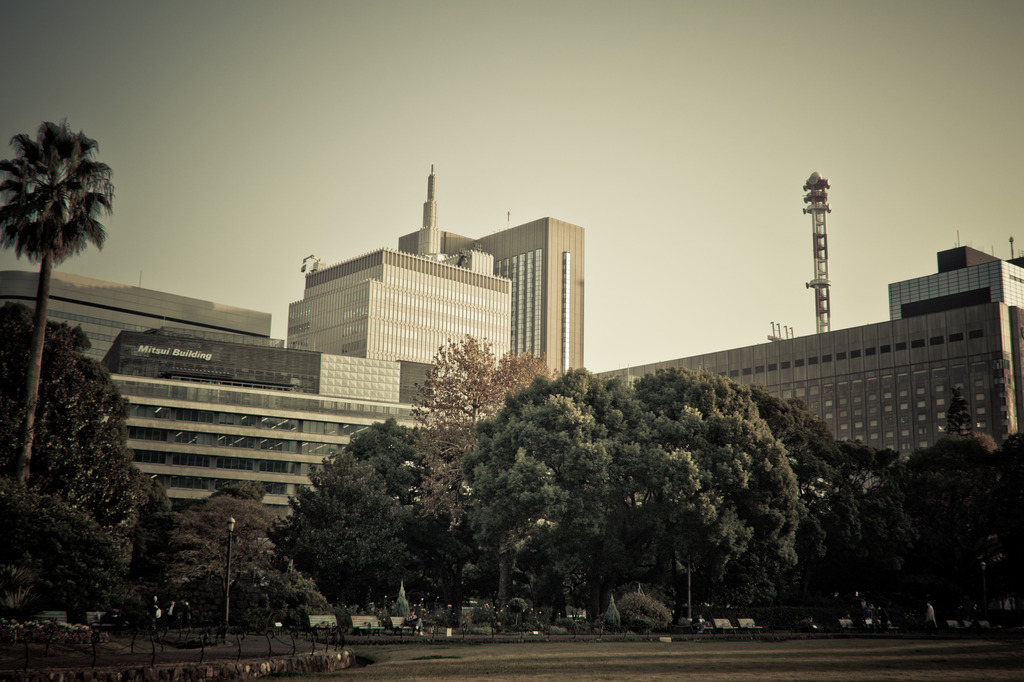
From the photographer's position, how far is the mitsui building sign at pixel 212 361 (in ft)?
377

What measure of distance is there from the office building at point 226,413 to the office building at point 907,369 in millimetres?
62018

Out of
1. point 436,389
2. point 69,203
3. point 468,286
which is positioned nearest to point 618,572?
point 436,389

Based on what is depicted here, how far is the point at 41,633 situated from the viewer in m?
25.7

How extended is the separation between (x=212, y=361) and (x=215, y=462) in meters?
18.1

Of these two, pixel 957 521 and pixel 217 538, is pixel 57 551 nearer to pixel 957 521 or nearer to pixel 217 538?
pixel 217 538

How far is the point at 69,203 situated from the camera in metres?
45.2

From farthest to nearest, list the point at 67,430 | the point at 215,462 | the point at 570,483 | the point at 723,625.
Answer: the point at 215,462 → the point at 570,483 → the point at 723,625 → the point at 67,430

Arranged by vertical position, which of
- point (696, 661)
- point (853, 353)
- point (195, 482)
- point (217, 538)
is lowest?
point (696, 661)

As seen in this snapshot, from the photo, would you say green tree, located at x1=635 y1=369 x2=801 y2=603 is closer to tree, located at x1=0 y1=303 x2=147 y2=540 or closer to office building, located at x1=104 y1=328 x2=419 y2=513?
tree, located at x1=0 y1=303 x2=147 y2=540

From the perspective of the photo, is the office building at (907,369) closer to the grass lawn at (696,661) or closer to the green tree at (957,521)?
the green tree at (957,521)

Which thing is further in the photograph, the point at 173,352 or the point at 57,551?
the point at 173,352

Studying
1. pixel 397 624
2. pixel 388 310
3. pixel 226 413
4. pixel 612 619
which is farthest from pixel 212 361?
pixel 612 619

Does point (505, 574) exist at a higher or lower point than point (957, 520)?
lower

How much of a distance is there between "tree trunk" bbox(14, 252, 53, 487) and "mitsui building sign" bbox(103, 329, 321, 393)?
73288mm
